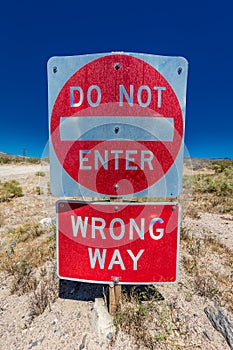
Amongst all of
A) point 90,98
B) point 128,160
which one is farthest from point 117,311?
point 90,98

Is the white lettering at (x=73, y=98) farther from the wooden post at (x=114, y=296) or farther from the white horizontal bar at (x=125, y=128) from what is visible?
the wooden post at (x=114, y=296)

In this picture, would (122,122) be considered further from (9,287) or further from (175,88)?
(9,287)

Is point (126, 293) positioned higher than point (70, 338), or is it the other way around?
point (126, 293)

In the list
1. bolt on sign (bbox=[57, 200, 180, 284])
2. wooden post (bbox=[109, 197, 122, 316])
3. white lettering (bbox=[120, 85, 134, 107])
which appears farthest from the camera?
wooden post (bbox=[109, 197, 122, 316])

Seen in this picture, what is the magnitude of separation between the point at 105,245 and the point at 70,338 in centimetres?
81

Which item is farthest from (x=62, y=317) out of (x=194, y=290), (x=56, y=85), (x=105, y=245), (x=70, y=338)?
(x=56, y=85)

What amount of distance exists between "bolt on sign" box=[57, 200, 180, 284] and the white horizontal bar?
49 centimetres

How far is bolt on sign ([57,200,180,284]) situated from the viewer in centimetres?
135

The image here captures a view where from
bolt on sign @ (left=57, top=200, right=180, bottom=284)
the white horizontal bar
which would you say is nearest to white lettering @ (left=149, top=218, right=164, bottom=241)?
bolt on sign @ (left=57, top=200, right=180, bottom=284)

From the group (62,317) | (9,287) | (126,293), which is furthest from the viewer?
(9,287)

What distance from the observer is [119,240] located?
1.37 metres

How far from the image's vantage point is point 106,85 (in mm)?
1252

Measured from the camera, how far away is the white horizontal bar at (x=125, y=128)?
126 centimetres

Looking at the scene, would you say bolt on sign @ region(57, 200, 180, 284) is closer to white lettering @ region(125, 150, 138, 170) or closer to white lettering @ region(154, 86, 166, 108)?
white lettering @ region(125, 150, 138, 170)
